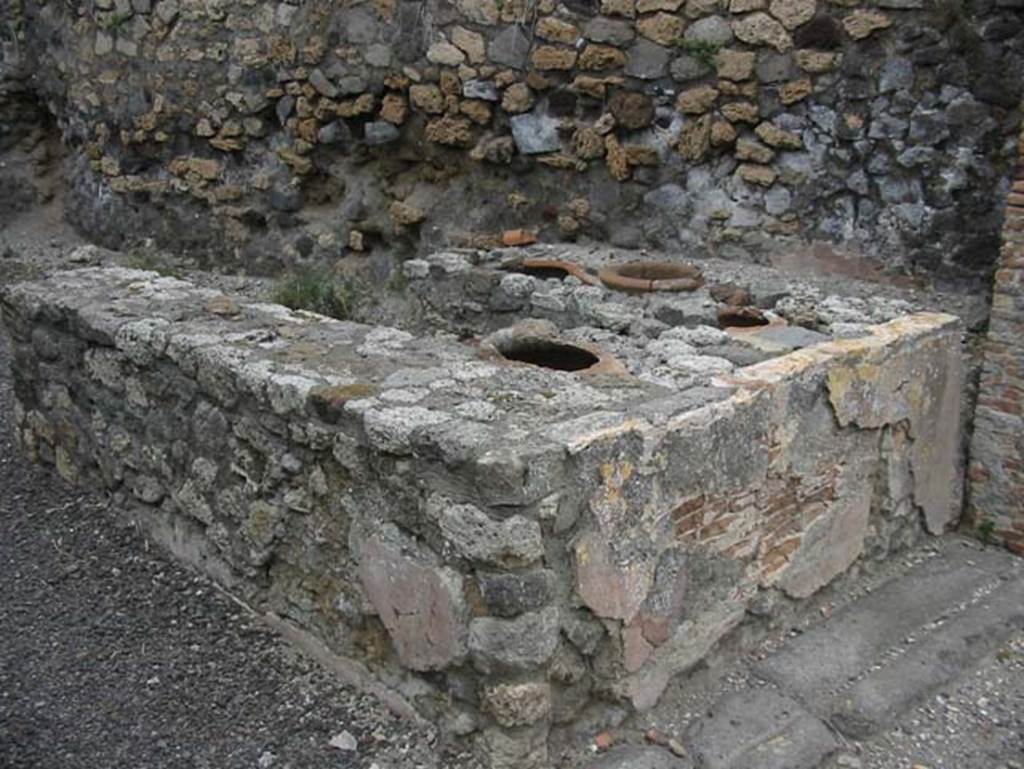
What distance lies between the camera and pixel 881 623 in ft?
10.9

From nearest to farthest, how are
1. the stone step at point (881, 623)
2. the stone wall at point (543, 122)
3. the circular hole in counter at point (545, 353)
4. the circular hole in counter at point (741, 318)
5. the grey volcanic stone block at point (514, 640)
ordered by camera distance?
1. the grey volcanic stone block at point (514, 640)
2. the stone step at point (881, 623)
3. the circular hole in counter at point (545, 353)
4. the circular hole in counter at point (741, 318)
5. the stone wall at point (543, 122)

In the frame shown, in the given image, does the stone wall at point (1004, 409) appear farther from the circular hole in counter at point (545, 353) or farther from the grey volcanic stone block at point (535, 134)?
the grey volcanic stone block at point (535, 134)

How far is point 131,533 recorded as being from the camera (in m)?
3.65

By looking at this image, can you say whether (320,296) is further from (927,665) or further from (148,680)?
(927,665)

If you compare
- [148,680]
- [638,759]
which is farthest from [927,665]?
[148,680]

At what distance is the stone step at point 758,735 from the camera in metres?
2.65

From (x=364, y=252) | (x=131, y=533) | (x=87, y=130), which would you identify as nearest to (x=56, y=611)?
(x=131, y=533)

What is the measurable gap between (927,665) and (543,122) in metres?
3.56

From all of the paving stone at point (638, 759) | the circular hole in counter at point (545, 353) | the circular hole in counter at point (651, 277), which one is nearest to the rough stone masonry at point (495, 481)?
the paving stone at point (638, 759)

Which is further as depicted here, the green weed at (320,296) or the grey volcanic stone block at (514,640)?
the green weed at (320,296)

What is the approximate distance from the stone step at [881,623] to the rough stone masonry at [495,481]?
0.14 meters

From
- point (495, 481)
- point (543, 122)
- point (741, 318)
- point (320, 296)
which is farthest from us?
point (320, 296)

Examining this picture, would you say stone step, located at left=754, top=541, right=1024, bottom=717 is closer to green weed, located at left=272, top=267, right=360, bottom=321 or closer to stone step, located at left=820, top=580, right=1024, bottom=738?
stone step, located at left=820, top=580, right=1024, bottom=738

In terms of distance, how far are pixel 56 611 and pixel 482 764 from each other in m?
1.50
